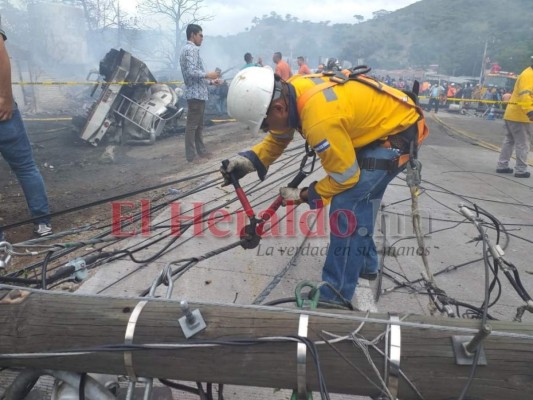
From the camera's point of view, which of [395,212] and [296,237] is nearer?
[296,237]

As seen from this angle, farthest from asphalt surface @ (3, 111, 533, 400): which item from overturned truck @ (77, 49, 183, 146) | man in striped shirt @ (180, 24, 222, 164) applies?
overturned truck @ (77, 49, 183, 146)

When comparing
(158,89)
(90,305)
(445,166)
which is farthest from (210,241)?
(158,89)

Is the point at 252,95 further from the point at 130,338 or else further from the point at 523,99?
the point at 523,99

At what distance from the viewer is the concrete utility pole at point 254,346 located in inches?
59.5

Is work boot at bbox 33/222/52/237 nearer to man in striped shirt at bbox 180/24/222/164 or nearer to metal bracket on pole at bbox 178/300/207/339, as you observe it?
metal bracket on pole at bbox 178/300/207/339

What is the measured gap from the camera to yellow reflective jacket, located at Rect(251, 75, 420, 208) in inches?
92.7

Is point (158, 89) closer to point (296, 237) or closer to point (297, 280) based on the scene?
point (296, 237)

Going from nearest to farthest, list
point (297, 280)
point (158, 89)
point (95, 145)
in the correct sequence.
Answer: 1. point (297, 280)
2. point (95, 145)
3. point (158, 89)

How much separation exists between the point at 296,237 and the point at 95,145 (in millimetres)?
6512

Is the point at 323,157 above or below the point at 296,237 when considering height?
above

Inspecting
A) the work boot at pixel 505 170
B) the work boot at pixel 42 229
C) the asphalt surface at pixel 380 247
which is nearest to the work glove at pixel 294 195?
the asphalt surface at pixel 380 247

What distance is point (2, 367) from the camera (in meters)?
1.69

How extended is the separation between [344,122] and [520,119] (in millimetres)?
5352

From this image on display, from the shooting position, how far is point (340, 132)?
7.74 feet
